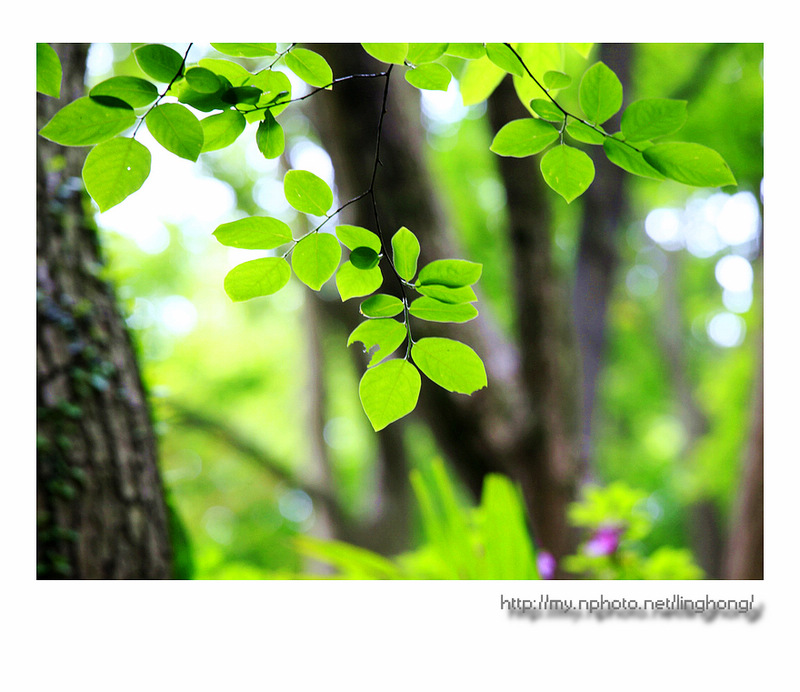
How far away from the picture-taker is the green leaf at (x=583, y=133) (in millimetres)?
401

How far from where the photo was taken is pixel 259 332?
5160 millimetres

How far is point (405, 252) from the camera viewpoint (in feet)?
1.34

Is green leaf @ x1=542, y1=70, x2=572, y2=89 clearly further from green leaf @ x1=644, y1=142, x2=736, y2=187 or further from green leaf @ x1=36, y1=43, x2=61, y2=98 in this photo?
green leaf @ x1=36, y1=43, x2=61, y2=98

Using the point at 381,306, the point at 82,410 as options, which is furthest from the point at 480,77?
the point at 82,410

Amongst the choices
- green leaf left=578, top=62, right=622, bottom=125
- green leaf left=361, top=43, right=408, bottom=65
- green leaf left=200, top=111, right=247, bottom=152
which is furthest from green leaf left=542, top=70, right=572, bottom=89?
green leaf left=200, top=111, right=247, bottom=152

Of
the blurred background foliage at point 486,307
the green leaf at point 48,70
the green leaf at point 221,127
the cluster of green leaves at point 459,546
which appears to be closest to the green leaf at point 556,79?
the green leaf at point 221,127

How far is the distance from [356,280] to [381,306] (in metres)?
0.04

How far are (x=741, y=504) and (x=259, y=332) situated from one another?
423 centimetres

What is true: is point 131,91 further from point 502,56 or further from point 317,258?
point 502,56

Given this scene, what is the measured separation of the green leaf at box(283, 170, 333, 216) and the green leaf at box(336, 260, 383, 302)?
0.05 m

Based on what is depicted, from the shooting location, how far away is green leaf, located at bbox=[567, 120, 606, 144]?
1.32 ft

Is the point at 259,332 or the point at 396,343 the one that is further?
the point at 259,332
